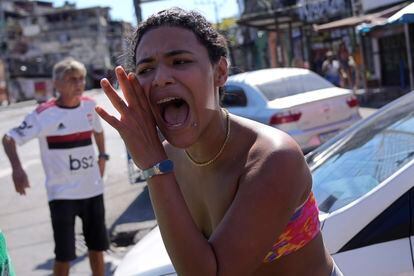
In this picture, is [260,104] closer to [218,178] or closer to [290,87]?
[290,87]

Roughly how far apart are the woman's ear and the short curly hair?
2 cm

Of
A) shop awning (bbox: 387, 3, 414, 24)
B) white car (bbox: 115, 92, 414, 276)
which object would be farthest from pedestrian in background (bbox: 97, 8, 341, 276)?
shop awning (bbox: 387, 3, 414, 24)

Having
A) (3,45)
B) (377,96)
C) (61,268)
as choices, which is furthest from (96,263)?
(3,45)

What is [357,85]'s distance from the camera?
20.9 meters

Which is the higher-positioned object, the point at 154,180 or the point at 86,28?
the point at 86,28

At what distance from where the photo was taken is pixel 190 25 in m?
1.68

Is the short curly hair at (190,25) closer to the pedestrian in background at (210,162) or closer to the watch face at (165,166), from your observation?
the pedestrian in background at (210,162)

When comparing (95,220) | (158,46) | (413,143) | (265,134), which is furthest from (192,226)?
(95,220)

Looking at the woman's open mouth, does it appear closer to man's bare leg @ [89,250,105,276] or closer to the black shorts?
the black shorts

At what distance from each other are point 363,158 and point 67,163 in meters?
2.60

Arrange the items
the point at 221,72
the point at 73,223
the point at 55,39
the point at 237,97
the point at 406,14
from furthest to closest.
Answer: the point at 55,39, the point at 237,97, the point at 73,223, the point at 406,14, the point at 221,72

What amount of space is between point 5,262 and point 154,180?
2.24 ft

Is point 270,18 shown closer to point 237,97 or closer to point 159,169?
point 237,97

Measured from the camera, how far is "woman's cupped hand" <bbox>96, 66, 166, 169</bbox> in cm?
154
